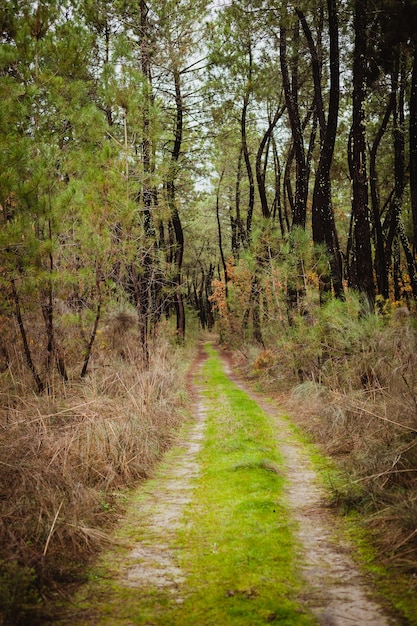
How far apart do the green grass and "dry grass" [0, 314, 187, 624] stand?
0.30 m

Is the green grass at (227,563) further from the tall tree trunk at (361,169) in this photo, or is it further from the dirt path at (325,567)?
the tall tree trunk at (361,169)

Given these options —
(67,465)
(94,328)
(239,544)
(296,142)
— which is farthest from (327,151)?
(239,544)

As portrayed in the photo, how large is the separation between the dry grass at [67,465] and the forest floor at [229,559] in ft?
0.82

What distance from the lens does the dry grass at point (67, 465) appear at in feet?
10.6

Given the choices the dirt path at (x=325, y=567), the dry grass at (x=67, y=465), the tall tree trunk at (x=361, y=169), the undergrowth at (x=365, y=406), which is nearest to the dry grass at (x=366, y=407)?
the undergrowth at (x=365, y=406)

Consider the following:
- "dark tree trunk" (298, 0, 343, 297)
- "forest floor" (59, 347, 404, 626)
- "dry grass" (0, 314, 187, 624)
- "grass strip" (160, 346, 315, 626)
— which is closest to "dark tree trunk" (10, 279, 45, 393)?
"dry grass" (0, 314, 187, 624)

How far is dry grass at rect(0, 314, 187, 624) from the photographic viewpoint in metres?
3.23

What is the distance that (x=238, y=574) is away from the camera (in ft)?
10.7

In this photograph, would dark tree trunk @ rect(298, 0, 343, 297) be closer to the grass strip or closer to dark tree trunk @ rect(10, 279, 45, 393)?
the grass strip

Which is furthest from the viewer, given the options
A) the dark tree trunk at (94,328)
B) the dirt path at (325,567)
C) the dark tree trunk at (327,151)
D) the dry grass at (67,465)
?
the dark tree trunk at (327,151)

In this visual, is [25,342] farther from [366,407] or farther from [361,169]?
[361,169]

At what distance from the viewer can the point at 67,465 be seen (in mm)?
4906

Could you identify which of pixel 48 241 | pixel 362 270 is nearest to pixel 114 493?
pixel 48 241

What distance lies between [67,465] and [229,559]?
6.98ft
